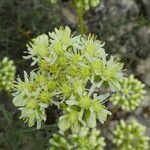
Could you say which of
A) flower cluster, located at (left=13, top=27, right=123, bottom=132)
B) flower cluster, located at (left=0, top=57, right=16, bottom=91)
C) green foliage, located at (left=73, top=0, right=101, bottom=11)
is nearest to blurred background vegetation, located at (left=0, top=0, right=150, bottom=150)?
flower cluster, located at (left=0, top=57, right=16, bottom=91)

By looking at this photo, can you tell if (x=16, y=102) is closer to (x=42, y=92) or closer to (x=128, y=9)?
(x=42, y=92)

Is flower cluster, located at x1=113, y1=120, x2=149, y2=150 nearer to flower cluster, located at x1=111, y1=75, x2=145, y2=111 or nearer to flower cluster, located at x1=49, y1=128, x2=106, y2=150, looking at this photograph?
flower cluster, located at x1=111, y1=75, x2=145, y2=111

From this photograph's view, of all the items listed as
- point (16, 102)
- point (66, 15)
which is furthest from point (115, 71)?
point (66, 15)

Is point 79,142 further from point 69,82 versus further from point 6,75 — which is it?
point 6,75

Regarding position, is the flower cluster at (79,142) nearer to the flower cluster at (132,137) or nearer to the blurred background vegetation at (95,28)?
the flower cluster at (132,137)

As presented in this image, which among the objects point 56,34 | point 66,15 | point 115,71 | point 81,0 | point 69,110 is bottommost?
point 69,110

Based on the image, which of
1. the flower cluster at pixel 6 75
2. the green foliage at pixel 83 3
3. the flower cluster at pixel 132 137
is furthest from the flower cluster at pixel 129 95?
the flower cluster at pixel 6 75
